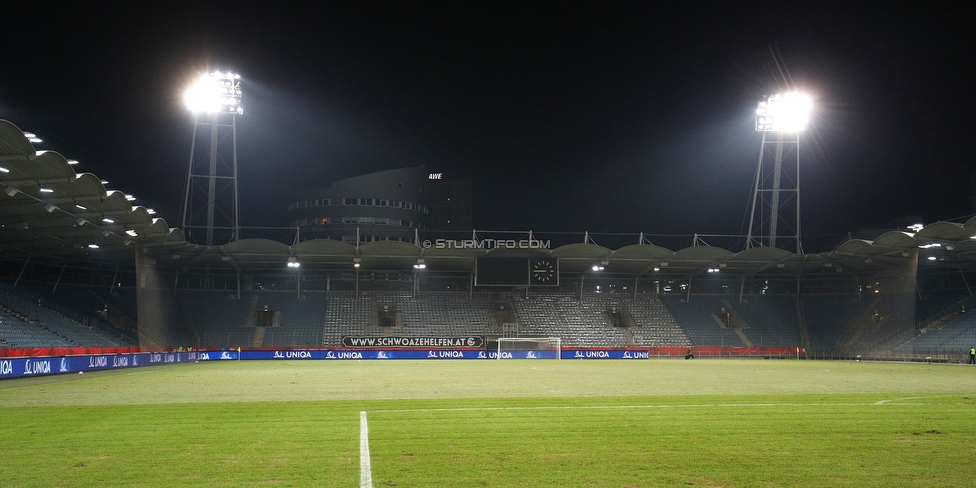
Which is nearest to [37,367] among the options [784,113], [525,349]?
[525,349]

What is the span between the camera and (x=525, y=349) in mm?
58156

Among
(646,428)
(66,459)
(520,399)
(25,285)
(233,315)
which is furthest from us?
(233,315)

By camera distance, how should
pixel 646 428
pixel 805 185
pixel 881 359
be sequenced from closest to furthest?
pixel 646 428 → pixel 881 359 → pixel 805 185

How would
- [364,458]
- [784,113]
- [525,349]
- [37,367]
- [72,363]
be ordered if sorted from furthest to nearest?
[525,349] < [784,113] < [72,363] < [37,367] < [364,458]

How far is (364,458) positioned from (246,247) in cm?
4848

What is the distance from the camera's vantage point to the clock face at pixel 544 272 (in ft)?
184

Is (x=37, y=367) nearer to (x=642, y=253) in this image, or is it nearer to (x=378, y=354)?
(x=378, y=354)

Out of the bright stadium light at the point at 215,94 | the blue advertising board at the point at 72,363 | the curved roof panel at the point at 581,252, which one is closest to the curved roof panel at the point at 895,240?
the curved roof panel at the point at 581,252

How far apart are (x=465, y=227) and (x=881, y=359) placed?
5521cm

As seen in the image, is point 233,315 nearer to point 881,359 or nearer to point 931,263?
point 881,359

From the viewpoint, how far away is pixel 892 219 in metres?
60.3

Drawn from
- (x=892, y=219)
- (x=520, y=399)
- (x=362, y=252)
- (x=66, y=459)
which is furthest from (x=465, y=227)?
(x=66, y=459)

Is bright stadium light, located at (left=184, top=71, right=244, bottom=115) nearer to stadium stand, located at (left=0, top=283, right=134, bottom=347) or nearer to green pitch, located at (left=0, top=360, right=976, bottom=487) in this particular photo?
stadium stand, located at (left=0, top=283, right=134, bottom=347)

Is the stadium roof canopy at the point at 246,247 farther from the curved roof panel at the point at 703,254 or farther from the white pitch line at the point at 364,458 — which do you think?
the white pitch line at the point at 364,458
